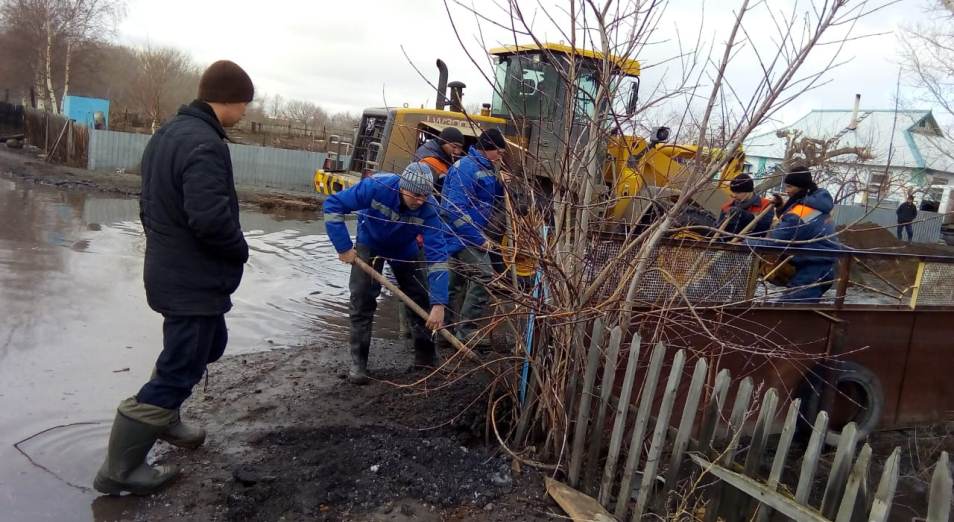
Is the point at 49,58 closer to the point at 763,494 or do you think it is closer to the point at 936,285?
the point at 936,285

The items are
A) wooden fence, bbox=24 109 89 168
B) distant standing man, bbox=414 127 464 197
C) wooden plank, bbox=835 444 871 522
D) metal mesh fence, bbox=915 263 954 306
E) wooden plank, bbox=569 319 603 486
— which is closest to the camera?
wooden plank, bbox=835 444 871 522

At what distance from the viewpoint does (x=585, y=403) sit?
3.27 meters

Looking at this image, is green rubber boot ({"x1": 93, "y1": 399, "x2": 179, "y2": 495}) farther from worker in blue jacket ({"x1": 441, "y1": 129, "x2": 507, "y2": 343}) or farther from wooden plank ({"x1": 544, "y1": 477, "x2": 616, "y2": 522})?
wooden plank ({"x1": 544, "y1": 477, "x2": 616, "y2": 522})

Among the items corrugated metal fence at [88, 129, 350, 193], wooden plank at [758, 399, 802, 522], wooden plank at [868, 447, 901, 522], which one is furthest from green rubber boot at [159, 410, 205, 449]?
corrugated metal fence at [88, 129, 350, 193]

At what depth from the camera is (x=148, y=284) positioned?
3057mm

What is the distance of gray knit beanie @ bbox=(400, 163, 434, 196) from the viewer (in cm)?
424

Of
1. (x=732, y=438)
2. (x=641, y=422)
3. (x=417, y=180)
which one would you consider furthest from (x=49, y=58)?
(x=732, y=438)

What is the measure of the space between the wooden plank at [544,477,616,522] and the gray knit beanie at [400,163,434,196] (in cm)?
195

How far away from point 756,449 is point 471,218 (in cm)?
197

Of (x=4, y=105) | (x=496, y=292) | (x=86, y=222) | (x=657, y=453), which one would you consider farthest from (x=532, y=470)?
(x=4, y=105)

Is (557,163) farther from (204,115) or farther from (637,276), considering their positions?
(204,115)

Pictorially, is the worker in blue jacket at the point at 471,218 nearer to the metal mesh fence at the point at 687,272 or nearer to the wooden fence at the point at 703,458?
the metal mesh fence at the point at 687,272

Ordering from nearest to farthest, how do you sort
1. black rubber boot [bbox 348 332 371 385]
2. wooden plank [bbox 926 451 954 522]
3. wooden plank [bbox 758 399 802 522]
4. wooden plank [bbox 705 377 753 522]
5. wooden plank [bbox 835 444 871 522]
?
wooden plank [bbox 926 451 954 522], wooden plank [bbox 835 444 871 522], wooden plank [bbox 758 399 802 522], wooden plank [bbox 705 377 753 522], black rubber boot [bbox 348 332 371 385]

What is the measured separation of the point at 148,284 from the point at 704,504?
283cm
